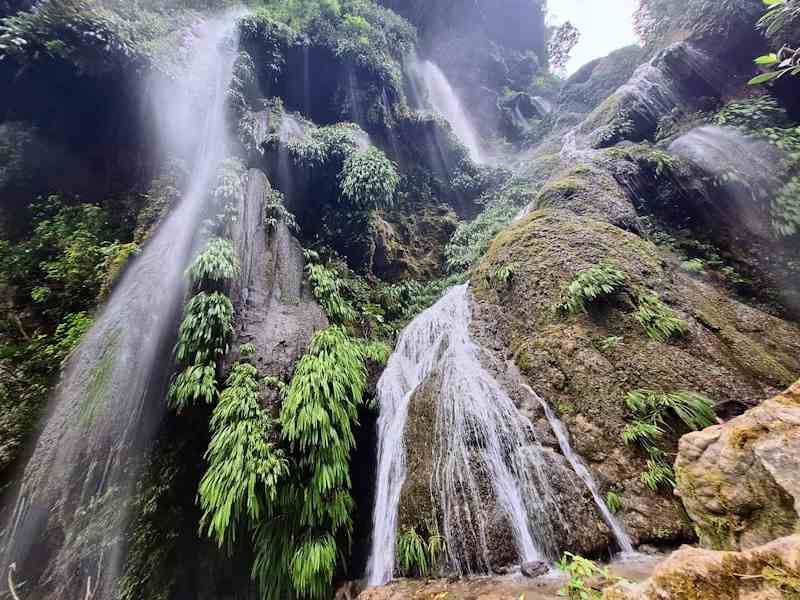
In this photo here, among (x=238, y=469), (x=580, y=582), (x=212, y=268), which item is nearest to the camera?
(x=580, y=582)

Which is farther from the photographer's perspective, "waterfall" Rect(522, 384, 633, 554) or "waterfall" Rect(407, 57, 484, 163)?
"waterfall" Rect(407, 57, 484, 163)

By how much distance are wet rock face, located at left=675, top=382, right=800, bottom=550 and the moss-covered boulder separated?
1.26 meters

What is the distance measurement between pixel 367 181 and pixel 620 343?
23.4ft

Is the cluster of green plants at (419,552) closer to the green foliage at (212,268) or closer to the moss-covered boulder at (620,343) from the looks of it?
the moss-covered boulder at (620,343)

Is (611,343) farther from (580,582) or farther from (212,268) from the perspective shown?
(212,268)

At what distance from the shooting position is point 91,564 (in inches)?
166

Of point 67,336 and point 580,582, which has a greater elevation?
point 67,336

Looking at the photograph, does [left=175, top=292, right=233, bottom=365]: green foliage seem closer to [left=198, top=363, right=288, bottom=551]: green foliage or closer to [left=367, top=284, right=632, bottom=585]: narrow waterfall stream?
[left=198, top=363, right=288, bottom=551]: green foliage

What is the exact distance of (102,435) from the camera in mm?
4812

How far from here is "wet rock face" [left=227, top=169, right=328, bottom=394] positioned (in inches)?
239

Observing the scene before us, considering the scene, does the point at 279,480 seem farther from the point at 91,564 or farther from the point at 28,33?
the point at 28,33

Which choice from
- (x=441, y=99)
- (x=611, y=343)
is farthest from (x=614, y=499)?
(x=441, y=99)

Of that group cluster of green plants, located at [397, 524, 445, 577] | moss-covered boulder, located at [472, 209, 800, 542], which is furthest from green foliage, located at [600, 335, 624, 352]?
cluster of green plants, located at [397, 524, 445, 577]

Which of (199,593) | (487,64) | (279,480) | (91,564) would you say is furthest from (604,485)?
(487,64)
